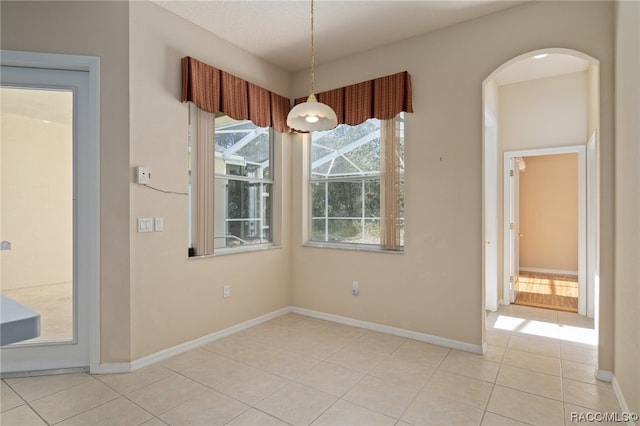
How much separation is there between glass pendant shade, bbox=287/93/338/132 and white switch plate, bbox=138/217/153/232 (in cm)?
142

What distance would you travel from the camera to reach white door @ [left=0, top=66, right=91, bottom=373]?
263cm

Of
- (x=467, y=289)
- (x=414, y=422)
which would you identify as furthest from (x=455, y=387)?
(x=467, y=289)

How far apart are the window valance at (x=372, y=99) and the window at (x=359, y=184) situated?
159 mm

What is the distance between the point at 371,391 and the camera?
2430 millimetres

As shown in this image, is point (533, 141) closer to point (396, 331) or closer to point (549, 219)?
point (396, 331)

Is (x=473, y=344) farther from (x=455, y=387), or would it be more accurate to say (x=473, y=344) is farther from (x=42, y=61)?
(x=42, y=61)

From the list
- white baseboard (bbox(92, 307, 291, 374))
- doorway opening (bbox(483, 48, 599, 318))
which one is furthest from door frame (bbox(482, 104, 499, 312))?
white baseboard (bbox(92, 307, 291, 374))

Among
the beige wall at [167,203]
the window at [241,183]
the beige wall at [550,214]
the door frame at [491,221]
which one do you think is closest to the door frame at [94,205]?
the beige wall at [167,203]

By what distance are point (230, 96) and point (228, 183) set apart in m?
0.88

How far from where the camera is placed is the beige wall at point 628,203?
77.5 inches

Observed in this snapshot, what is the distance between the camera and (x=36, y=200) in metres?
2.68

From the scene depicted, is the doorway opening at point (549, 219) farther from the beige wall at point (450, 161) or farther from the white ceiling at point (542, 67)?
the beige wall at point (450, 161)

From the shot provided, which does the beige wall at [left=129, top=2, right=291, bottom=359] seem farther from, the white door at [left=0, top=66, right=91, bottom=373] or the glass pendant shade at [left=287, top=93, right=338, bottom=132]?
the glass pendant shade at [left=287, top=93, right=338, bottom=132]

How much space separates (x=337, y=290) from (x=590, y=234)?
3.07 meters
